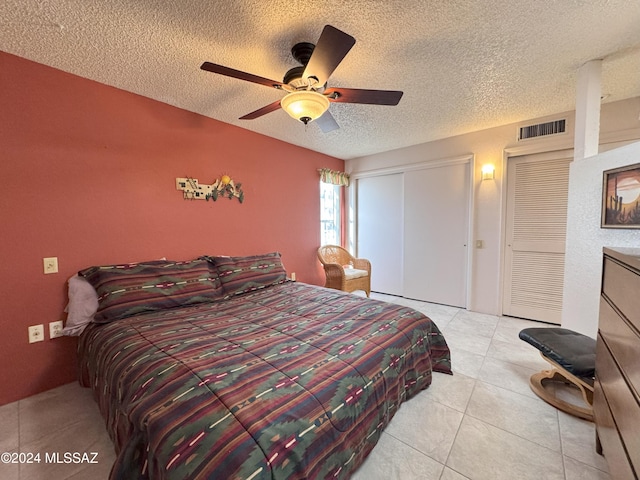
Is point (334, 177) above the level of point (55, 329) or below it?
above

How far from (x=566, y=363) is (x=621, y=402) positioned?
812 mm

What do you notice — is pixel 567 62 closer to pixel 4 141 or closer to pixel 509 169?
pixel 509 169

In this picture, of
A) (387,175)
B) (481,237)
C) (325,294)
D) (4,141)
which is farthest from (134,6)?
(481,237)

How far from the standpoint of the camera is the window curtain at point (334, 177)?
4.18 metres

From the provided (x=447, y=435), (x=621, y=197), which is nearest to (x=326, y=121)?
(x=621, y=197)

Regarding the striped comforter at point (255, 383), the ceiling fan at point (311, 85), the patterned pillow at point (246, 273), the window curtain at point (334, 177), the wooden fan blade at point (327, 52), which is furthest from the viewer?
the window curtain at point (334, 177)

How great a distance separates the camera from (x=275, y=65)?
6.36 feet

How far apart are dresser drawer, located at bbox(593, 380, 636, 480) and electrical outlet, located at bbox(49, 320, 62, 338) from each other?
323cm

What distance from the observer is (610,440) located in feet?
3.61

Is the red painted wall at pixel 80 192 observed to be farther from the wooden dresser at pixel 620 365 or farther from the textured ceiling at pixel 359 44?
the wooden dresser at pixel 620 365

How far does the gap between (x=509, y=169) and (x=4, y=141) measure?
15.6 ft

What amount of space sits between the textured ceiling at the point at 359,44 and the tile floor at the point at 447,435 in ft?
7.90

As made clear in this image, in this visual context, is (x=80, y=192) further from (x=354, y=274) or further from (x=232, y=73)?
(x=354, y=274)

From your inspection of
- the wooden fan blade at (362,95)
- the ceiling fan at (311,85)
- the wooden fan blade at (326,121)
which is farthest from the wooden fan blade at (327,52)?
the wooden fan blade at (326,121)
